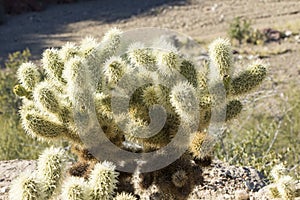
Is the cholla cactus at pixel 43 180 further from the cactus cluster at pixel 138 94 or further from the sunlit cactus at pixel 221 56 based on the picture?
the sunlit cactus at pixel 221 56

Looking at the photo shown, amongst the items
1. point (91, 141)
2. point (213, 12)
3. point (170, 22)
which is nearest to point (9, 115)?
point (91, 141)

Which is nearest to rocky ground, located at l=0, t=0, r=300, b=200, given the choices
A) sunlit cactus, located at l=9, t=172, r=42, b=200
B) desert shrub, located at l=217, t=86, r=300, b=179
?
desert shrub, located at l=217, t=86, r=300, b=179

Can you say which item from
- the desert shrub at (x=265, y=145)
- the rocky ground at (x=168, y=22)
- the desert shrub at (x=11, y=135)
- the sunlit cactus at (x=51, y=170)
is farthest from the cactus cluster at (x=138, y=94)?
the rocky ground at (x=168, y=22)

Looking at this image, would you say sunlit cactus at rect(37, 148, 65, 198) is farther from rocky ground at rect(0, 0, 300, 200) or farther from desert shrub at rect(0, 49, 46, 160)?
rocky ground at rect(0, 0, 300, 200)

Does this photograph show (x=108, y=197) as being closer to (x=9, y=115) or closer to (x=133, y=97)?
(x=133, y=97)

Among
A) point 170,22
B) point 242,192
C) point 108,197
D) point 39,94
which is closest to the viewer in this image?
point 108,197

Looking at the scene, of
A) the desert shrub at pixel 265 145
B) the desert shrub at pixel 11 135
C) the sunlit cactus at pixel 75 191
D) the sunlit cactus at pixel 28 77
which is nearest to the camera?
the sunlit cactus at pixel 75 191

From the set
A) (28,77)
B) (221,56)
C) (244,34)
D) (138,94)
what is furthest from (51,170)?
(244,34)
